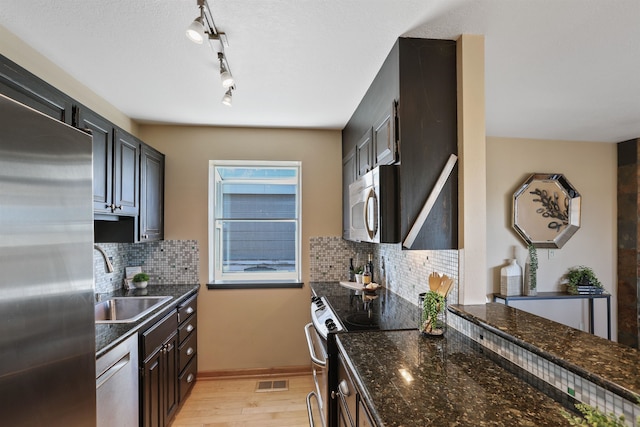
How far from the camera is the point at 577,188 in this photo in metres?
3.80

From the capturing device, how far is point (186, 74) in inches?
83.0

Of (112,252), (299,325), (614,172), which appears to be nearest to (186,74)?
(112,252)

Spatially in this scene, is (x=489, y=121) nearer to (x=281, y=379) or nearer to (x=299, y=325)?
(x=299, y=325)

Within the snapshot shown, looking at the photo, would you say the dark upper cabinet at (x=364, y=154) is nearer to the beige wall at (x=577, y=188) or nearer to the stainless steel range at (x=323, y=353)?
the stainless steel range at (x=323, y=353)

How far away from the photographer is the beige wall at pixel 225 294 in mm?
3203

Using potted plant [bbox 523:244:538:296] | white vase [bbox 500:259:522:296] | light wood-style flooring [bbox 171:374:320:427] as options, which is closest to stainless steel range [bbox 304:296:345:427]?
light wood-style flooring [bbox 171:374:320:427]

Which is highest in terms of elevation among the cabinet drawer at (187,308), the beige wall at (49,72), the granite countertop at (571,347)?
the beige wall at (49,72)

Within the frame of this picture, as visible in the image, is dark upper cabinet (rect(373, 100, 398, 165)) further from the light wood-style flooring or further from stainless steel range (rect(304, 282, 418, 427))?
the light wood-style flooring

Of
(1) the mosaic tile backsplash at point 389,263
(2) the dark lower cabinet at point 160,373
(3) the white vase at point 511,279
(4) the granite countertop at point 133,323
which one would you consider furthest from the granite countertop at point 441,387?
(3) the white vase at point 511,279

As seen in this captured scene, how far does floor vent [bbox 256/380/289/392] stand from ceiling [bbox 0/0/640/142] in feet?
8.31

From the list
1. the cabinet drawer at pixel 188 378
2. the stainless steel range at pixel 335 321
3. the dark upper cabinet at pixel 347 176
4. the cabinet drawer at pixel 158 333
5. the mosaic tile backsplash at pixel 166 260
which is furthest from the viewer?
the mosaic tile backsplash at pixel 166 260

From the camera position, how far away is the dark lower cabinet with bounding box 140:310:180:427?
196cm

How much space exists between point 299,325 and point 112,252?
1.87 m

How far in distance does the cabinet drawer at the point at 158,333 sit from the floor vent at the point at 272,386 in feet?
3.37
